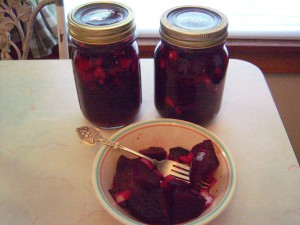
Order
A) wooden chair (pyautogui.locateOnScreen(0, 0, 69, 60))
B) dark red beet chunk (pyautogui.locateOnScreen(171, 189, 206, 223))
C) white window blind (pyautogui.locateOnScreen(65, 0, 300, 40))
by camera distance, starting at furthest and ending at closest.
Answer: white window blind (pyautogui.locateOnScreen(65, 0, 300, 40)) → wooden chair (pyautogui.locateOnScreen(0, 0, 69, 60)) → dark red beet chunk (pyautogui.locateOnScreen(171, 189, 206, 223))

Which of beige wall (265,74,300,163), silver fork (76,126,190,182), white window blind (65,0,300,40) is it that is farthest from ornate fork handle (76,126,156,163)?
beige wall (265,74,300,163)

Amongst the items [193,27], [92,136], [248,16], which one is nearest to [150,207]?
[92,136]

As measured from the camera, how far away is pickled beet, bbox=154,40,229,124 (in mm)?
584

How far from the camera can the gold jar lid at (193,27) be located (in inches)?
22.0

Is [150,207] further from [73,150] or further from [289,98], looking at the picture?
[289,98]

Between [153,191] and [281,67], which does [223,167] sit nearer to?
[153,191]

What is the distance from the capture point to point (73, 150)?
66 centimetres

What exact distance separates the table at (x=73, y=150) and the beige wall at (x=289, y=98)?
0.47 meters

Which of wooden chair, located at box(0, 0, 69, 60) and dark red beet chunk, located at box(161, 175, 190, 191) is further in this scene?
wooden chair, located at box(0, 0, 69, 60)

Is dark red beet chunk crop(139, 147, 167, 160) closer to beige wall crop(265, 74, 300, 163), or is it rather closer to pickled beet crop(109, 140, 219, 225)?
pickled beet crop(109, 140, 219, 225)

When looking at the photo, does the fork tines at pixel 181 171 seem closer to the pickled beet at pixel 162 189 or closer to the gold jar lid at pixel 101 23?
the pickled beet at pixel 162 189

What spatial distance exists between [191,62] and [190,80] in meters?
0.03

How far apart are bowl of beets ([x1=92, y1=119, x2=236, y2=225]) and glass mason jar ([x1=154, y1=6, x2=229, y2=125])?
5 centimetres

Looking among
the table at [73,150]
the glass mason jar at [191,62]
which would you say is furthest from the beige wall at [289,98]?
the glass mason jar at [191,62]
